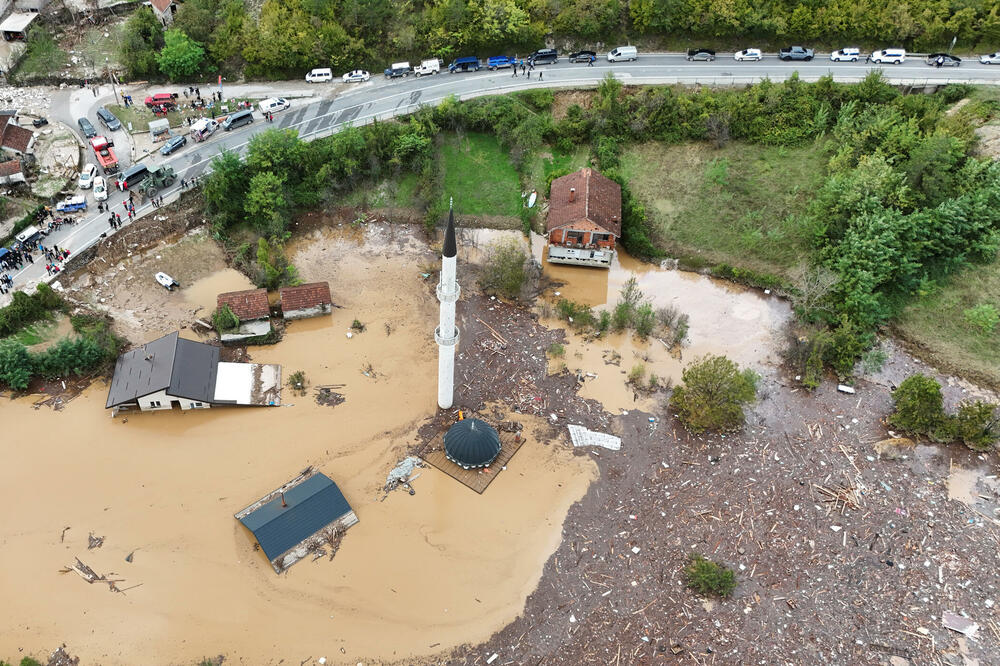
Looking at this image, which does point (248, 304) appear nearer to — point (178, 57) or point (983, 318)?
point (178, 57)

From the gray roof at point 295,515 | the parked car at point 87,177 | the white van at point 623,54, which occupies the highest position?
the white van at point 623,54

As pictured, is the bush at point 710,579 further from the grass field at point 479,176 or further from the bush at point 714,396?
the grass field at point 479,176

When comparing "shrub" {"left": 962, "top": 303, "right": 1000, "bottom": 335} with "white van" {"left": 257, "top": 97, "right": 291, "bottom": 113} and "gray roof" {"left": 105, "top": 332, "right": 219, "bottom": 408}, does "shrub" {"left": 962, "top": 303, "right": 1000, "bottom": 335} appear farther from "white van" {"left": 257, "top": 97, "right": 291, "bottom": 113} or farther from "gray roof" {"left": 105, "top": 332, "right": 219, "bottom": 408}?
"white van" {"left": 257, "top": 97, "right": 291, "bottom": 113}

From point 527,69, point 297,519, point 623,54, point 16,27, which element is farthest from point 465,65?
point 297,519

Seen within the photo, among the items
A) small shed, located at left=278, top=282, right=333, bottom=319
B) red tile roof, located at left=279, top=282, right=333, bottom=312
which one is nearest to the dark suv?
small shed, located at left=278, top=282, right=333, bottom=319

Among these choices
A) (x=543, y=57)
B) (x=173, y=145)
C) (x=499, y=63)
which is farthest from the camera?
(x=543, y=57)

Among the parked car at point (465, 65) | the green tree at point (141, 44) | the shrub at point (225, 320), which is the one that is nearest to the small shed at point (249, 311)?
the shrub at point (225, 320)
